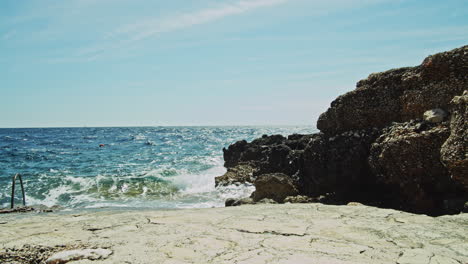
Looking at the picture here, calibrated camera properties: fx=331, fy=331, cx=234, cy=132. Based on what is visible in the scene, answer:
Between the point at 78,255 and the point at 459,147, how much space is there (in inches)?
175

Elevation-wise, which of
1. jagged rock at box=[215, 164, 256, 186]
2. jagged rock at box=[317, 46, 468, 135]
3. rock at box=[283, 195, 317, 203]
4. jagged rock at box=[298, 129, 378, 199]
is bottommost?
jagged rock at box=[215, 164, 256, 186]

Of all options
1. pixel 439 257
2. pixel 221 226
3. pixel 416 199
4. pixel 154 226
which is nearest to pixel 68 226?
pixel 154 226

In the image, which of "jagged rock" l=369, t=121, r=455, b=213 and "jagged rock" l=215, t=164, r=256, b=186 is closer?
"jagged rock" l=369, t=121, r=455, b=213

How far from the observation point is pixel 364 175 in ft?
24.8

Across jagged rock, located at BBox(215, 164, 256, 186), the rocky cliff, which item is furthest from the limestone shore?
jagged rock, located at BBox(215, 164, 256, 186)

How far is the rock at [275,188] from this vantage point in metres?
9.58

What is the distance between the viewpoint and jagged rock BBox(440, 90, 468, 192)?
4098 millimetres

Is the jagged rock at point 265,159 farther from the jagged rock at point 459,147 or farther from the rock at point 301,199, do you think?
the jagged rock at point 459,147

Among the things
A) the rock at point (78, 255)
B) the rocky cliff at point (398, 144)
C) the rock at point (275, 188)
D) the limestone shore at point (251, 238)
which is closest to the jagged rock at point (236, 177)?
the rock at point (275, 188)

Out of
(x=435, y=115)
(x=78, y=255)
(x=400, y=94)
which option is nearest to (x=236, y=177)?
(x=400, y=94)

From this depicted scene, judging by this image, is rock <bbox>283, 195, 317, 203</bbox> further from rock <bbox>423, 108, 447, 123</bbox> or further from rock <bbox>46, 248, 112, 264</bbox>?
rock <bbox>46, 248, 112, 264</bbox>

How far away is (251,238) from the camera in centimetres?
304

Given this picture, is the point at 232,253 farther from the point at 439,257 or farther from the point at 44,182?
the point at 44,182

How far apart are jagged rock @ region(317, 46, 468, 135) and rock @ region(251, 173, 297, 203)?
2045 millimetres
